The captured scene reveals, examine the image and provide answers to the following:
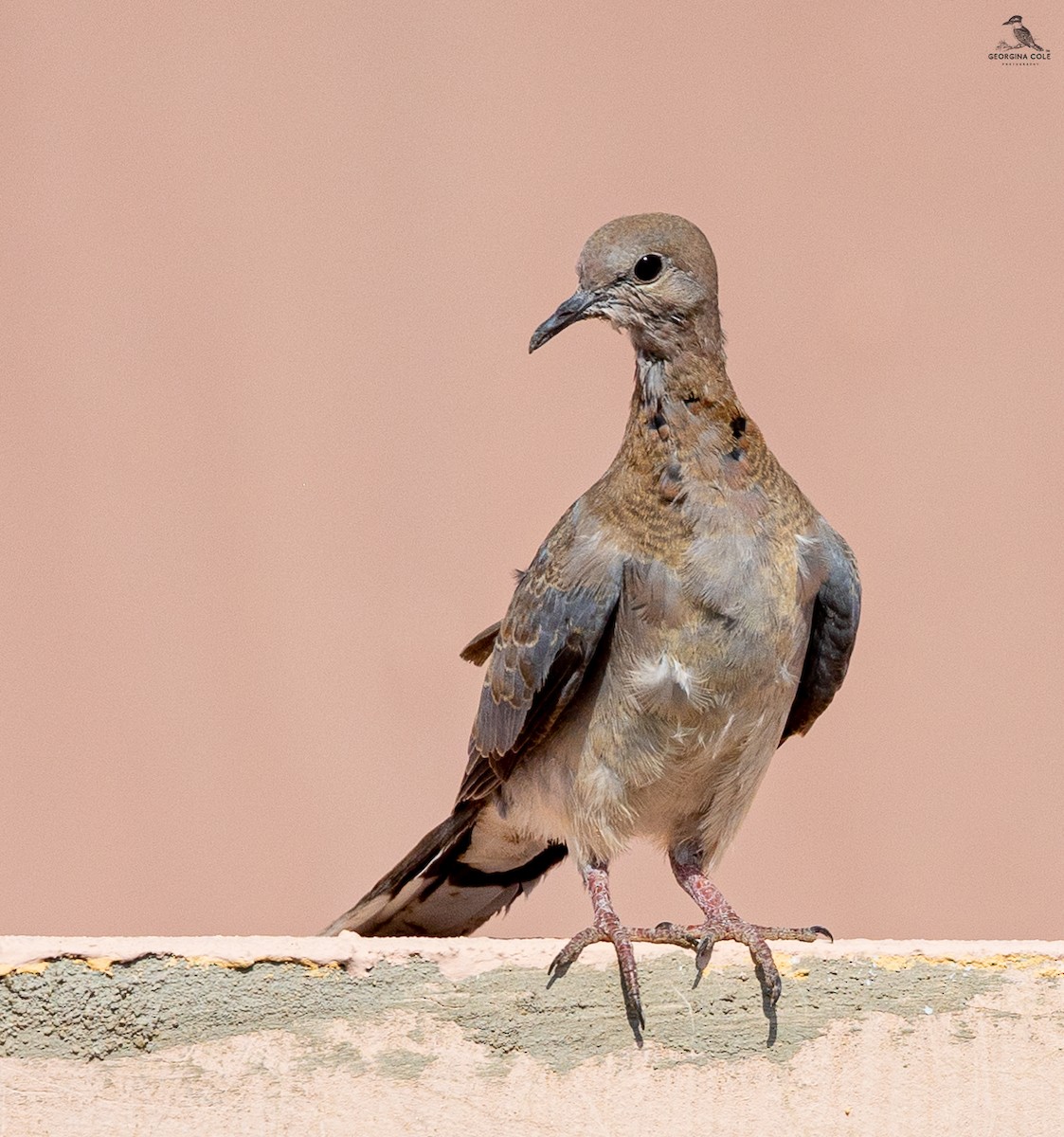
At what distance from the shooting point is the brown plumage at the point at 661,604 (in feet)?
9.54

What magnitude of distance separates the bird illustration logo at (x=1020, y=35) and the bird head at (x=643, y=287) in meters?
2.37

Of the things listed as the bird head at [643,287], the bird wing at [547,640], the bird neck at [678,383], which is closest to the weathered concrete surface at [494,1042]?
the bird wing at [547,640]

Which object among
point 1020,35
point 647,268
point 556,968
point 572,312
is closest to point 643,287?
point 647,268

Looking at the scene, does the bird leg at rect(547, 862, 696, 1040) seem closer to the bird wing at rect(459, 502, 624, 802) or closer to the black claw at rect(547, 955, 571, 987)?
the black claw at rect(547, 955, 571, 987)

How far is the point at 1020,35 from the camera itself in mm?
4789

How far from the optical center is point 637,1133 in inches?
85.1

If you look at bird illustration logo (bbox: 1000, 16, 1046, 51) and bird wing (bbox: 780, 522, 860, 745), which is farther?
bird illustration logo (bbox: 1000, 16, 1046, 51)

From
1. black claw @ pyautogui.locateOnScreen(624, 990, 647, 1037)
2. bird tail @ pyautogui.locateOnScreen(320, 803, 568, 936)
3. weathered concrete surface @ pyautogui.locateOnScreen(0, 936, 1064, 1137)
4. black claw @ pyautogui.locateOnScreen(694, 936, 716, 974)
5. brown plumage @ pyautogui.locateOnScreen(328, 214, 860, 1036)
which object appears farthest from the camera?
bird tail @ pyautogui.locateOnScreen(320, 803, 568, 936)

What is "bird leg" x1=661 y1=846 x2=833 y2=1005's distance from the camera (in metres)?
2.28

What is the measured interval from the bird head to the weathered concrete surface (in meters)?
1.18

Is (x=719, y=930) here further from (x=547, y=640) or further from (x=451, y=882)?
(x=451, y=882)

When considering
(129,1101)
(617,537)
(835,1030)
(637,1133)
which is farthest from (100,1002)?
(617,537)

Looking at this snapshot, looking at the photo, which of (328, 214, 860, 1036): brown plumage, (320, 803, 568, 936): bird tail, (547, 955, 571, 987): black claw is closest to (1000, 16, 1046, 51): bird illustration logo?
(328, 214, 860, 1036): brown plumage

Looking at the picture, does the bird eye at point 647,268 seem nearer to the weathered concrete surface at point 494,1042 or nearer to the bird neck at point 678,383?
the bird neck at point 678,383
